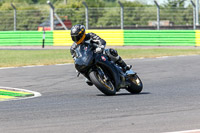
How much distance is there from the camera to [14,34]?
29.8 meters

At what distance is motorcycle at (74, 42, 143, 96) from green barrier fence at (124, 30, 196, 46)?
1682 cm

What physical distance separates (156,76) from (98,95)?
4.19m

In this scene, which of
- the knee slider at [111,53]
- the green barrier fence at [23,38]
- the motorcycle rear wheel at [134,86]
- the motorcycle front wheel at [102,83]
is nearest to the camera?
the motorcycle front wheel at [102,83]

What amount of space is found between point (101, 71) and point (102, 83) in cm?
25

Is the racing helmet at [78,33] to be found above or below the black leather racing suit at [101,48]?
above

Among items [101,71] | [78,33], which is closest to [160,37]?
[101,71]

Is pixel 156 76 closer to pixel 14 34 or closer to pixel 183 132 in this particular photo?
pixel 183 132

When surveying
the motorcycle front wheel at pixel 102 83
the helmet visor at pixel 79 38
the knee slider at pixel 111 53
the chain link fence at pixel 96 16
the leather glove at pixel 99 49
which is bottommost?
the motorcycle front wheel at pixel 102 83

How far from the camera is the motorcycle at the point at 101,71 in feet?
30.7

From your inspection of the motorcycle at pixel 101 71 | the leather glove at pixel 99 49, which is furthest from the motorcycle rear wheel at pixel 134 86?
the leather glove at pixel 99 49

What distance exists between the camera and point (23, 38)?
29.7 metres

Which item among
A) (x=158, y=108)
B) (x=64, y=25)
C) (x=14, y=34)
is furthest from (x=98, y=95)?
(x=64, y=25)

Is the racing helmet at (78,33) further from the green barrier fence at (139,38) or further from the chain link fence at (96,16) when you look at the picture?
the chain link fence at (96,16)

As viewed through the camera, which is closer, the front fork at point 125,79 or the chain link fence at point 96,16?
the front fork at point 125,79
